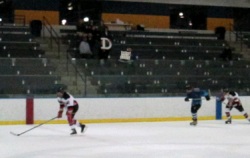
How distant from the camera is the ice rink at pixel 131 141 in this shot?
8.34m

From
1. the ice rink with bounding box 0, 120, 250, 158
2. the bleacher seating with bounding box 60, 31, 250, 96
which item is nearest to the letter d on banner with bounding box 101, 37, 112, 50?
the bleacher seating with bounding box 60, 31, 250, 96

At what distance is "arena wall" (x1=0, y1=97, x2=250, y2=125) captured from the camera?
1386cm

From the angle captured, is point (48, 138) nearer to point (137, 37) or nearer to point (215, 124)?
point (215, 124)

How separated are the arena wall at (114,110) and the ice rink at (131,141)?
0.58 m

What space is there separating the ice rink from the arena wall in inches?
22.7

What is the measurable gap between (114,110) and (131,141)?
4.71m

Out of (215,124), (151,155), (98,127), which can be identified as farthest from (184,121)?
(151,155)

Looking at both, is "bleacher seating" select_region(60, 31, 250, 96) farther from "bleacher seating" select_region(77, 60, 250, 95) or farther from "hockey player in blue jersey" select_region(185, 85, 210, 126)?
"hockey player in blue jersey" select_region(185, 85, 210, 126)

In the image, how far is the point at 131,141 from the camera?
10.1m

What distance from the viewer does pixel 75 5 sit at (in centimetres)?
2170

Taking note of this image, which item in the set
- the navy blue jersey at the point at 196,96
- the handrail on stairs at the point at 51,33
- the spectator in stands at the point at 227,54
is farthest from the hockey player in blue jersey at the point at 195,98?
the spectator in stands at the point at 227,54

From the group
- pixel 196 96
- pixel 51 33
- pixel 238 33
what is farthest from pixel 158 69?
pixel 238 33

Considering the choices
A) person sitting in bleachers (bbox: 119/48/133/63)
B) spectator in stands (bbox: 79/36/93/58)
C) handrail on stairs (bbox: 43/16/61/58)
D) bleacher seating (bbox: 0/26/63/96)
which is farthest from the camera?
handrail on stairs (bbox: 43/16/61/58)

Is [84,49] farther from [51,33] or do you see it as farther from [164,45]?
[164,45]
